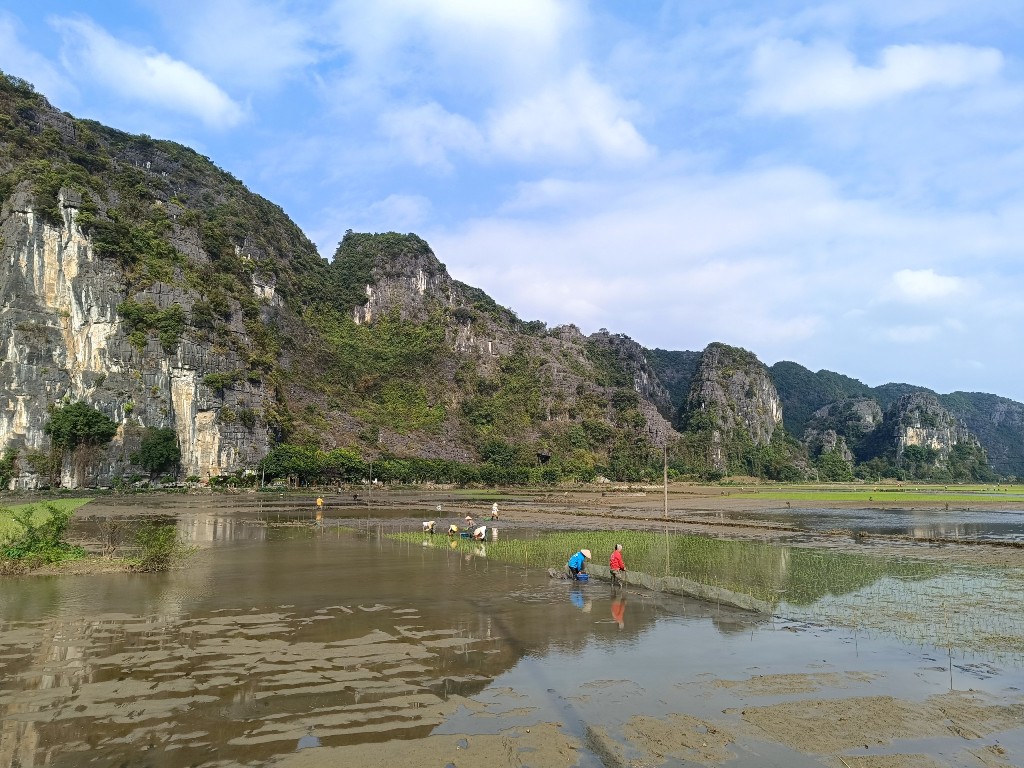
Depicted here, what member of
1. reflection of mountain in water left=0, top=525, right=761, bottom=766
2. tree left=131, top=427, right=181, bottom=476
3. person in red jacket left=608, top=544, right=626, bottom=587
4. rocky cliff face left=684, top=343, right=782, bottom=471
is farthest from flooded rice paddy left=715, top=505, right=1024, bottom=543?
rocky cliff face left=684, top=343, right=782, bottom=471

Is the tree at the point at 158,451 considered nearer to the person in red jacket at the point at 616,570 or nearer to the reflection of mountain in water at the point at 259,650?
the reflection of mountain in water at the point at 259,650

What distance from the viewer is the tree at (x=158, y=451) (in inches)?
3002

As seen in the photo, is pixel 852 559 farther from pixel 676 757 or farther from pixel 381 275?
pixel 381 275

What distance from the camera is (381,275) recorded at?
163250 millimetres

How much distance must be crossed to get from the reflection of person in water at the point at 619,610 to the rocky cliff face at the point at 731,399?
168 meters

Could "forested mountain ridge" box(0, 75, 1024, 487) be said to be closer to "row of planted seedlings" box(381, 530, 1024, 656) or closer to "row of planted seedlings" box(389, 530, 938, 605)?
"row of planted seedlings" box(389, 530, 938, 605)

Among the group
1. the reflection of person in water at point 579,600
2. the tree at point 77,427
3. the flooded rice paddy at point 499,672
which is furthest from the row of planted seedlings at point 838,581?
the tree at point 77,427

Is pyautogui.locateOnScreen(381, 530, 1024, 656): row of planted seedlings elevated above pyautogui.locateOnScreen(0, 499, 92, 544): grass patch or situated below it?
below

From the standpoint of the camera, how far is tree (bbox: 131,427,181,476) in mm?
76250

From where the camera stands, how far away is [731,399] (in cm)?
18962

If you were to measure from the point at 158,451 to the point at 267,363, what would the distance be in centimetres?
2806

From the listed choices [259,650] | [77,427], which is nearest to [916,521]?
[259,650]

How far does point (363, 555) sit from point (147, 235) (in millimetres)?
93494

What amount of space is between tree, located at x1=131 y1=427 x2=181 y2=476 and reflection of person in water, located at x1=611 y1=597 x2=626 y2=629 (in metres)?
75.9
